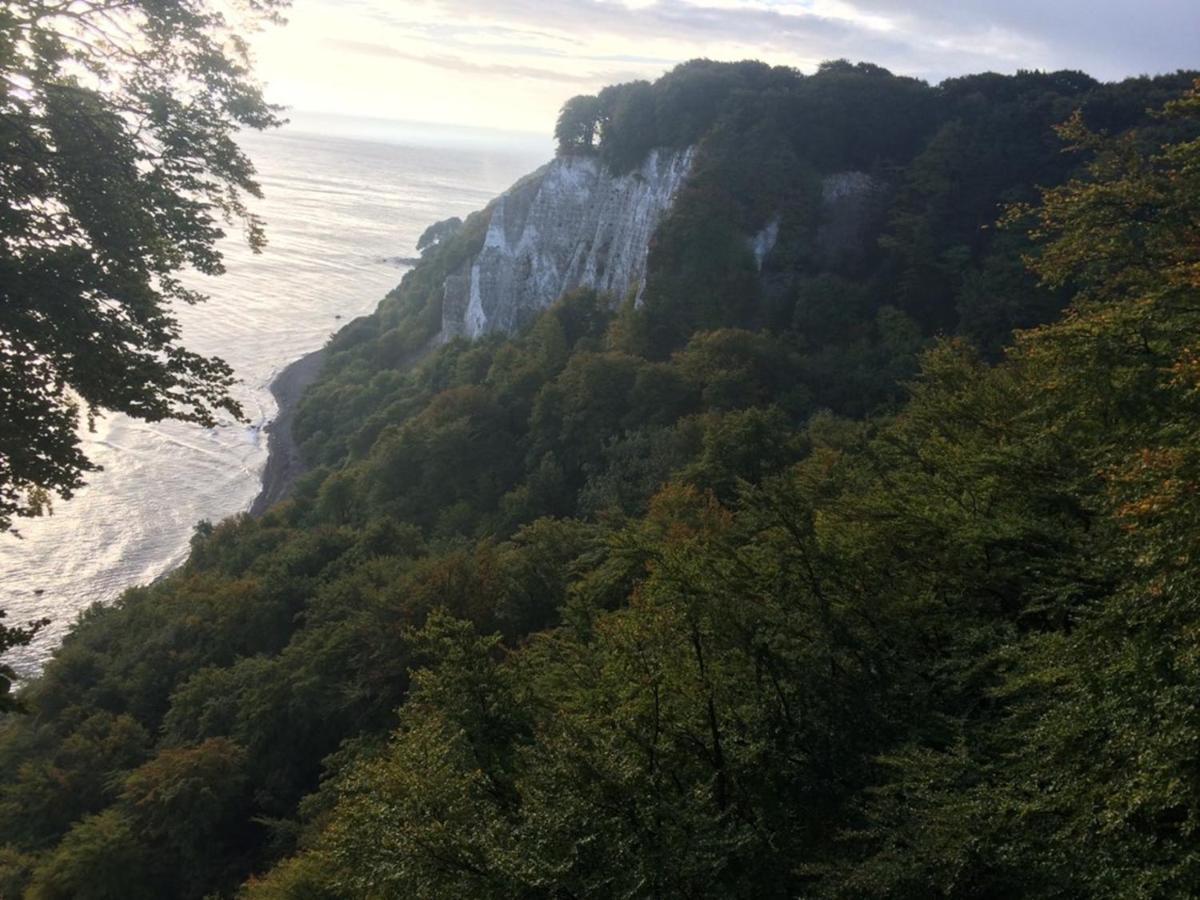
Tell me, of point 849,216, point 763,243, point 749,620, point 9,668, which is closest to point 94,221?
point 9,668

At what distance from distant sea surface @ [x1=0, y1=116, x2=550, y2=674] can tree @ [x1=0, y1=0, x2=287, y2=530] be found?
546cm

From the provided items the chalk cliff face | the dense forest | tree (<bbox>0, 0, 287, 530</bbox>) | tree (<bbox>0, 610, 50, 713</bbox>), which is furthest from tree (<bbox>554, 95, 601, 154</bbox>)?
tree (<bbox>0, 610, 50, 713</bbox>)

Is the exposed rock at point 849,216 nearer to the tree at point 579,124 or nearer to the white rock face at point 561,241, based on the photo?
the white rock face at point 561,241

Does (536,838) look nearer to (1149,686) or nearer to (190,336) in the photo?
(1149,686)

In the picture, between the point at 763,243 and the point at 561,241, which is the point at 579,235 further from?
the point at 763,243

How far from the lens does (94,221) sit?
30.1 ft

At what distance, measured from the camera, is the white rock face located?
48188 millimetres

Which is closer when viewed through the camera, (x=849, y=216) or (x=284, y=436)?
(x=849, y=216)

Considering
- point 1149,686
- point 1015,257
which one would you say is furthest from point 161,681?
point 1015,257

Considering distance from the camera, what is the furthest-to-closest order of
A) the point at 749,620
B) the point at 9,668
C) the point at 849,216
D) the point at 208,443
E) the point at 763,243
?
1. the point at 208,443
2. the point at 849,216
3. the point at 763,243
4. the point at 749,620
5. the point at 9,668

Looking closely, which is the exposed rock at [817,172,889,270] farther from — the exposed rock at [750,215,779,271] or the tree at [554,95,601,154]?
the tree at [554,95,601,154]

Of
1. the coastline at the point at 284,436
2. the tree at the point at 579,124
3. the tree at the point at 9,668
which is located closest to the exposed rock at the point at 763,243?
the tree at the point at 579,124

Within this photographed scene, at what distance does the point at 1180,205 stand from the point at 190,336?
65952mm

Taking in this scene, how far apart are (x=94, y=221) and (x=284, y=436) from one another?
49836mm
